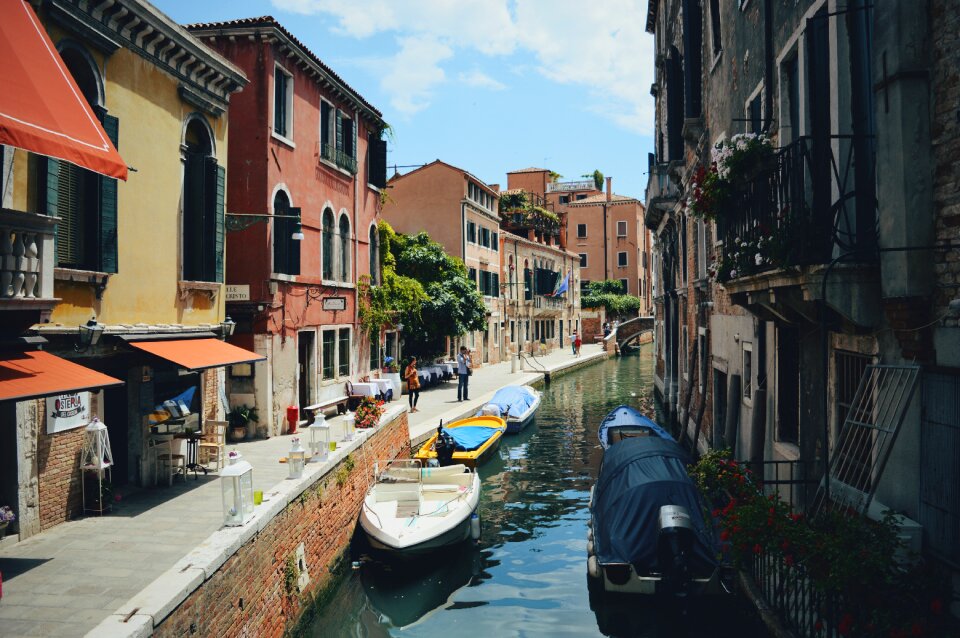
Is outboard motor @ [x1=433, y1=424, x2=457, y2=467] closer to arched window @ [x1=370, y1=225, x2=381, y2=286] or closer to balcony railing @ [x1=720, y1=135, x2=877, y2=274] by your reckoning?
arched window @ [x1=370, y1=225, x2=381, y2=286]

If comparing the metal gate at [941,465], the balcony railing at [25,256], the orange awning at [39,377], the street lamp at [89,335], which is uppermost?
the balcony railing at [25,256]

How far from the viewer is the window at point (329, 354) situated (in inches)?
662

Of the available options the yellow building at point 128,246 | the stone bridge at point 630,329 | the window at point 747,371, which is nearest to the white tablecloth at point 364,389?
the yellow building at point 128,246

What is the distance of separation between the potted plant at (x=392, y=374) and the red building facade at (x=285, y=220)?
2.32 meters

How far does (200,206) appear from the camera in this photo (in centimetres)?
1105

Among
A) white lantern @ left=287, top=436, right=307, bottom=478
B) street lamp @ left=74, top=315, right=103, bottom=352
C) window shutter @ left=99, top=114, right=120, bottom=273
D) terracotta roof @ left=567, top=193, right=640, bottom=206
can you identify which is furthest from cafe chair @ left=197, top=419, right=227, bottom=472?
terracotta roof @ left=567, top=193, right=640, bottom=206

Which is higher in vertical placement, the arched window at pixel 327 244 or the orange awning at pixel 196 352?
the arched window at pixel 327 244

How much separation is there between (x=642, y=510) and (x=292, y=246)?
9.39m

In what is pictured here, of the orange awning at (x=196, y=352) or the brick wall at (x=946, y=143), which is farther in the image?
the orange awning at (x=196, y=352)

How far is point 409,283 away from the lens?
72.9 feet

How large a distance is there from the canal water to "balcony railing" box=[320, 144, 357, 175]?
8.49 meters

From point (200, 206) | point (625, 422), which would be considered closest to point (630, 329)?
point (625, 422)

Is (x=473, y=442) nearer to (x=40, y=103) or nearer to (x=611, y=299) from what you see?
(x=40, y=103)

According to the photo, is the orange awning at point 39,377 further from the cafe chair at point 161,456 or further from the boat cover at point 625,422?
the boat cover at point 625,422
